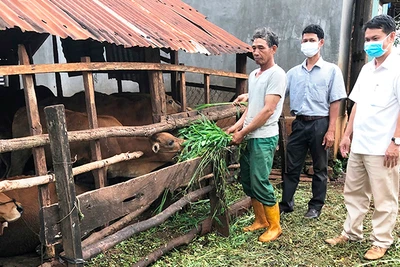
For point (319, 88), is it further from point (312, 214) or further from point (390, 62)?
point (312, 214)

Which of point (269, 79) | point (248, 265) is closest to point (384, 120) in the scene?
point (269, 79)

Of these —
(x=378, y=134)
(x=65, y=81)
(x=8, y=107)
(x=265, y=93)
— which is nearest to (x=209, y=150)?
(x=265, y=93)

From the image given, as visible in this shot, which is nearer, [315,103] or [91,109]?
[91,109]

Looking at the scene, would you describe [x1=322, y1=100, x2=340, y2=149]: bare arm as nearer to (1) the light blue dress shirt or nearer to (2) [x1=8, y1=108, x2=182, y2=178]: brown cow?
(1) the light blue dress shirt

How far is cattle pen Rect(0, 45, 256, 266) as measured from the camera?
8.45 ft

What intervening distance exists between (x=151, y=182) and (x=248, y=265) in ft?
4.01

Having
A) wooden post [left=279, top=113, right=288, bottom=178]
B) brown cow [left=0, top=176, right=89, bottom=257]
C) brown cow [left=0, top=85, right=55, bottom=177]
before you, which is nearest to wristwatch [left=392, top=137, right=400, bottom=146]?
wooden post [left=279, top=113, right=288, bottom=178]

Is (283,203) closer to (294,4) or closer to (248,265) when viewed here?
(248,265)

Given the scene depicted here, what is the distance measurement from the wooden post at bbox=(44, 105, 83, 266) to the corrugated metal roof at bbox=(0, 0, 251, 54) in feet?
2.42

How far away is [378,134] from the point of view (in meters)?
3.40

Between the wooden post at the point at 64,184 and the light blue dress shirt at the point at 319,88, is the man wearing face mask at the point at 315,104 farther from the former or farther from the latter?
the wooden post at the point at 64,184

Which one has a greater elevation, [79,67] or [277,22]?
[277,22]

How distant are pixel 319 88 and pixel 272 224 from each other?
1609mm

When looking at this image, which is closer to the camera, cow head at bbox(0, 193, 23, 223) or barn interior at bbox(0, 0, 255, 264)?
barn interior at bbox(0, 0, 255, 264)
